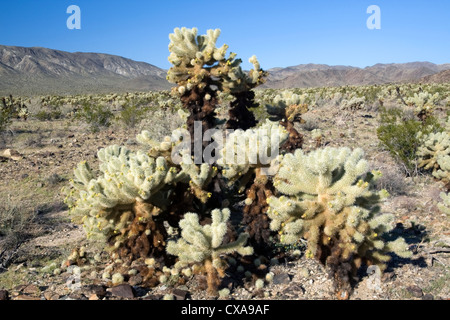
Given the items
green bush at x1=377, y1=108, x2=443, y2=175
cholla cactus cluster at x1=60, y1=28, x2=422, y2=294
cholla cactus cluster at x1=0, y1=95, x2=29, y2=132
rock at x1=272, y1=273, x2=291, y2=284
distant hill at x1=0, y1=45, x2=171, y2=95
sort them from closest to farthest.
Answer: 1. cholla cactus cluster at x1=60, y1=28, x2=422, y2=294
2. rock at x1=272, y1=273, x2=291, y2=284
3. green bush at x1=377, y1=108, x2=443, y2=175
4. cholla cactus cluster at x1=0, y1=95, x2=29, y2=132
5. distant hill at x1=0, y1=45, x2=171, y2=95

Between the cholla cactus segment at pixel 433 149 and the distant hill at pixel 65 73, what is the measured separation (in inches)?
2549

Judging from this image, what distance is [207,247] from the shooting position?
3828 millimetres

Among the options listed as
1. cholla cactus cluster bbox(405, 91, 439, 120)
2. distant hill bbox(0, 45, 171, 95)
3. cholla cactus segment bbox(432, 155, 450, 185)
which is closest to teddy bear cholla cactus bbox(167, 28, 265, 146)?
cholla cactus segment bbox(432, 155, 450, 185)

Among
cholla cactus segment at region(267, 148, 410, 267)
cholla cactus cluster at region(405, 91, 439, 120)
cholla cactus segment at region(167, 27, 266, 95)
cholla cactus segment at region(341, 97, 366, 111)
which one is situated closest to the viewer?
cholla cactus segment at region(267, 148, 410, 267)

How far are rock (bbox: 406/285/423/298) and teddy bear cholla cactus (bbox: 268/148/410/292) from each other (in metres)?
0.40

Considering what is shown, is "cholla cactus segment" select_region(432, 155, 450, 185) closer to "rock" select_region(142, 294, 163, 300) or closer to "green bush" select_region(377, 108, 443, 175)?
"green bush" select_region(377, 108, 443, 175)

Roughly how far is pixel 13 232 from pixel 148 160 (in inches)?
120

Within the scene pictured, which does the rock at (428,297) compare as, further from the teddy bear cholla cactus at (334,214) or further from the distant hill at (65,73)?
the distant hill at (65,73)

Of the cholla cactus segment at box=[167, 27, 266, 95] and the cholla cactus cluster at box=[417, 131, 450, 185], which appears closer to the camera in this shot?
the cholla cactus segment at box=[167, 27, 266, 95]

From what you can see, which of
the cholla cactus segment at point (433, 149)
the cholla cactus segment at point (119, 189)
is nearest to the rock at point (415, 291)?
the cholla cactus segment at point (119, 189)

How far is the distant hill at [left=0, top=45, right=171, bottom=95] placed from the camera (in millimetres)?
72562
